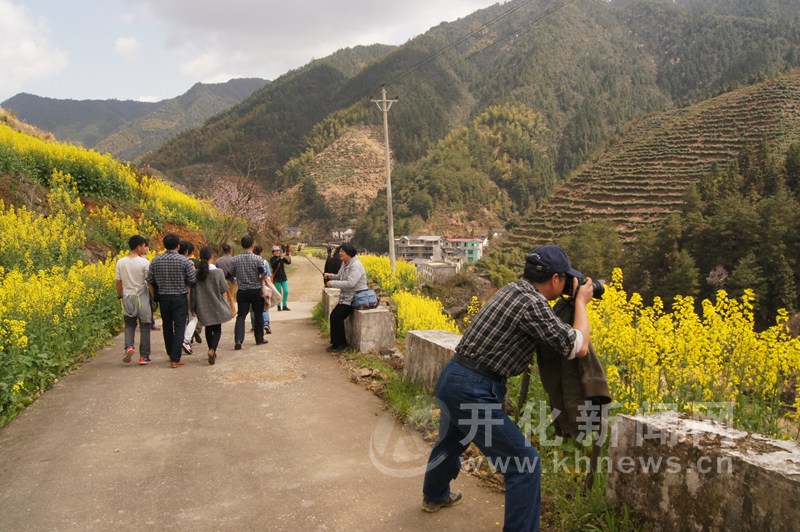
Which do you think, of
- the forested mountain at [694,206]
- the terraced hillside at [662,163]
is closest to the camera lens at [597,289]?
the forested mountain at [694,206]

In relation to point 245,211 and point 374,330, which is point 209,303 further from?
point 245,211

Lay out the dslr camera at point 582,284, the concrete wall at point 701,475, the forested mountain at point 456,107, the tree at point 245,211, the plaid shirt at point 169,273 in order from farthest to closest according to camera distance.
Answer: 1. the forested mountain at point 456,107
2. the tree at point 245,211
3. the plaid shirt at point 169,273
4. the dslr camera at point 582,284
5. the concrete wall at point 701,475

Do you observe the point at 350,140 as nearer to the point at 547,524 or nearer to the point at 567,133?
the point at 567,133

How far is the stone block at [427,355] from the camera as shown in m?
5.18

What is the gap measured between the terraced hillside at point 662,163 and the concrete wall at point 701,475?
73.1 m

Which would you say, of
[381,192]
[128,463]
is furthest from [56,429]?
[381,192]

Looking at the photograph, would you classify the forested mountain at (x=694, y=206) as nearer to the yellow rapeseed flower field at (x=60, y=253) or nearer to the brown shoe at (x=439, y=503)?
the yellow rapeseed flower field at (x=60, y=253)

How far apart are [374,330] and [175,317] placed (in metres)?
2.70

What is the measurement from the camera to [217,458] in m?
4.31

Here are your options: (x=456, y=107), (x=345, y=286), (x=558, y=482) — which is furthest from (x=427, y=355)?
(x=456, y=107)

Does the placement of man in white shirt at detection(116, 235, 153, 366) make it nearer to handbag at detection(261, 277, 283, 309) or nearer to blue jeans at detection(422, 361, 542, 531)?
handbag at detection(261, 277, 283, 309)

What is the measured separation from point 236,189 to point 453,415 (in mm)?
24962

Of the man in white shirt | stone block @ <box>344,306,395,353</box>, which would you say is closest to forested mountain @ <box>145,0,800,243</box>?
stone block @ <box>344,306,395,353</box>

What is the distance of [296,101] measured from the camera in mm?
169875
